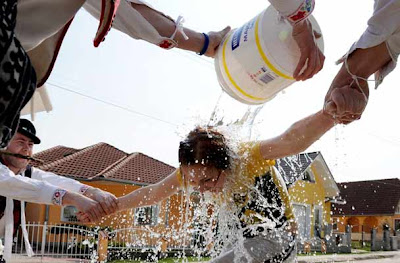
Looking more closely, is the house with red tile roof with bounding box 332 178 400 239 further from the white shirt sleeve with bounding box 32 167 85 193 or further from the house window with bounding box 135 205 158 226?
the white shirt sleeve with bounding box 32 167 85 193

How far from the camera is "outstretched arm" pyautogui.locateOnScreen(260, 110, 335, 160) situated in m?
2.79

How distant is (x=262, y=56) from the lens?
2.95 metres

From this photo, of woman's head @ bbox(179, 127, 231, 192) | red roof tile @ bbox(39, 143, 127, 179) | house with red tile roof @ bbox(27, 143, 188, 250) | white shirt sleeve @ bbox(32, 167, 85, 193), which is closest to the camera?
woman's head @ bbox(179, 127, 231, 192)

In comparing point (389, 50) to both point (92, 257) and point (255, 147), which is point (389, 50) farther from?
point (92, 257)

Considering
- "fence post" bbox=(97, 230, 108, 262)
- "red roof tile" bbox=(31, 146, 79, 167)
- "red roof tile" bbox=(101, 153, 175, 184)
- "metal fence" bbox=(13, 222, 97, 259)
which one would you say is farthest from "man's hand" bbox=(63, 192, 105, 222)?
"red roof tile" bbox=(31, 146, 79, 167)

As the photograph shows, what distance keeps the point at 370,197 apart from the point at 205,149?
44.9 metres

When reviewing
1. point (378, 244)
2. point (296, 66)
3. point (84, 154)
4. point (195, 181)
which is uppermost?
point (84, 154)

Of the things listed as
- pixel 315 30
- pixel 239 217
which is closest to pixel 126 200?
pixel 239 217

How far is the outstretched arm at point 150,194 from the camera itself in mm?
4066

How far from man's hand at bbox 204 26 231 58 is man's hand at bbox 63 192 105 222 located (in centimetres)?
141

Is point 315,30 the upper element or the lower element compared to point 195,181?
upper

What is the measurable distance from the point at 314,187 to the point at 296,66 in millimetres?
28936

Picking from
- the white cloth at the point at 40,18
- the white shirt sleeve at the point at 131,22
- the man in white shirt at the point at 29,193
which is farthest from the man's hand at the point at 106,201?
the white cloth at the point at 40,18

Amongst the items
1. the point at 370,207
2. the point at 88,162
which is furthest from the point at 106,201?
the point at 370,207
